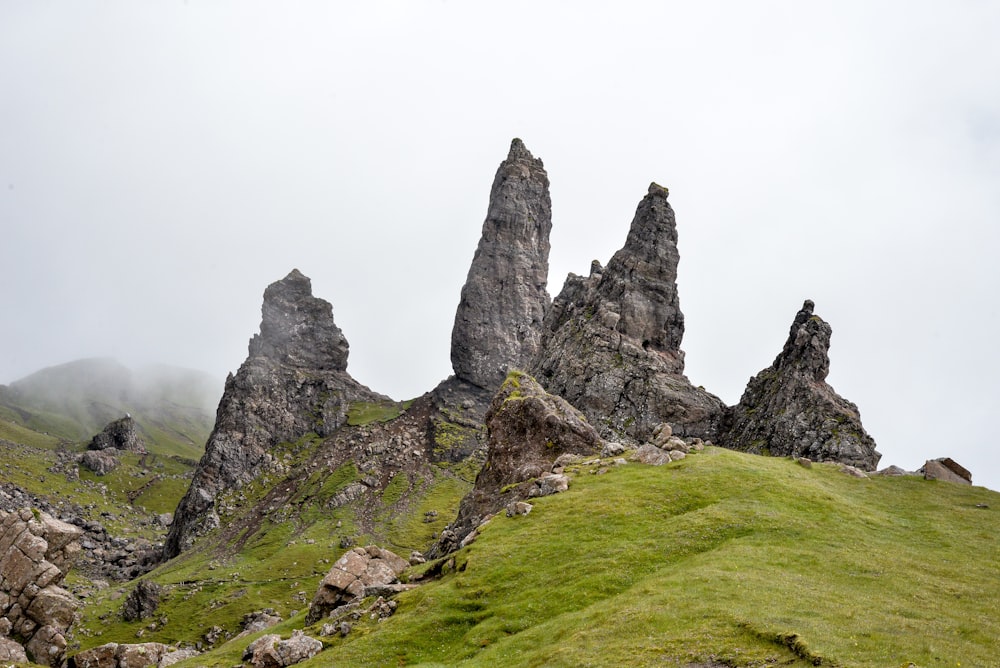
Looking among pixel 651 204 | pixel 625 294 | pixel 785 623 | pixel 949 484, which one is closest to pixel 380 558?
pixel 785 623

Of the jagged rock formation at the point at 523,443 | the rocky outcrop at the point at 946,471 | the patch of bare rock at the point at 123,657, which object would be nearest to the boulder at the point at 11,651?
the patch of bare rock at the point at 123,657

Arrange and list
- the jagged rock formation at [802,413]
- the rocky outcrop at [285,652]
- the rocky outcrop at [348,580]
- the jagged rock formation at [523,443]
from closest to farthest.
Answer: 1. the rocky outcrop at [285,652]
2. the rocky outcrop at [348,580]
3. the jagged rock formation at [523,443]
4. the jagged rock formation at [802,413]

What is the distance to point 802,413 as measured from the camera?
4545 inches

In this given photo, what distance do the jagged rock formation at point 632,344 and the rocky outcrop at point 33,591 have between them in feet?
293

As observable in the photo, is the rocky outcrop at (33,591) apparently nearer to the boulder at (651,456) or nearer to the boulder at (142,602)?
the boulder at (142,602)

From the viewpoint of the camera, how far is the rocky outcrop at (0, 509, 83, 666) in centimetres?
7856

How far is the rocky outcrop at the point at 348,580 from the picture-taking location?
2623 inches

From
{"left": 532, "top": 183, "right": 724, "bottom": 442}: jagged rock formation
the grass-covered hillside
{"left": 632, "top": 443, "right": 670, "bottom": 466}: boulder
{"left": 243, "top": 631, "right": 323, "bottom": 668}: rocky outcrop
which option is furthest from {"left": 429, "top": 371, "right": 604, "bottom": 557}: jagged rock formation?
{"left": 532, "top": 183, "right": 724, "bottom": 442}: jagged rock formation

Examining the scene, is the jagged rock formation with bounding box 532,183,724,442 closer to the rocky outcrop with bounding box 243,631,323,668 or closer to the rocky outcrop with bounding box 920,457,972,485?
the rocky outcrop with bounding box 920,457,972,485

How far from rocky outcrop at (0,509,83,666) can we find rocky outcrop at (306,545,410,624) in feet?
116

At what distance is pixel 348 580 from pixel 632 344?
90.8m

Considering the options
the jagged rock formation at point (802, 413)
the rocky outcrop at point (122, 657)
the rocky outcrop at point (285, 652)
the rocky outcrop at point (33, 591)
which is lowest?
the rocky outcrop at point (122, 657)

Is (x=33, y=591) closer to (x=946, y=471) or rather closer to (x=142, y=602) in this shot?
(x=142, y=602)

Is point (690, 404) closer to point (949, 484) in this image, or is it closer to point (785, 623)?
point (949, 484)
